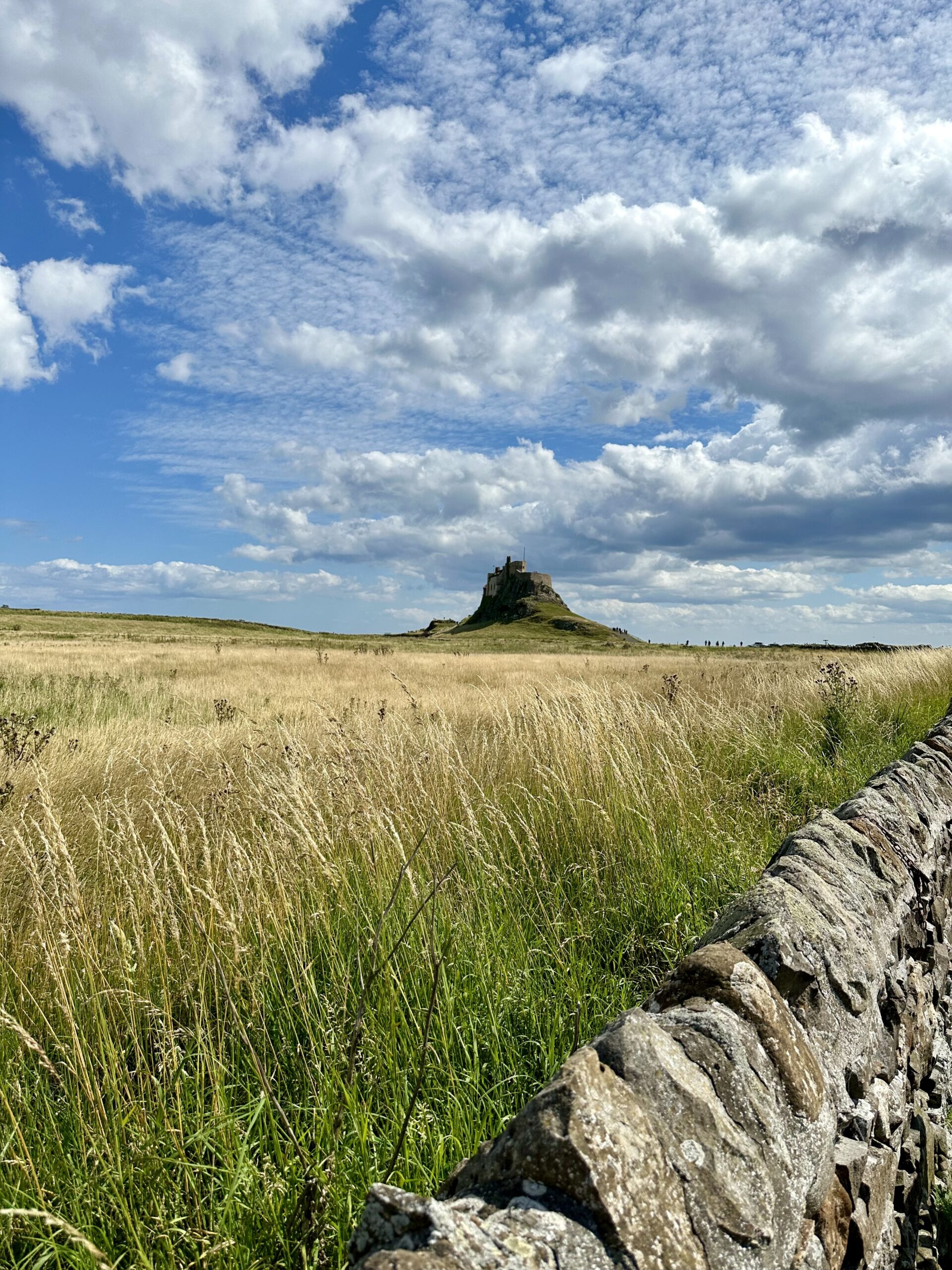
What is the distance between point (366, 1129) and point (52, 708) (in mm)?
14040

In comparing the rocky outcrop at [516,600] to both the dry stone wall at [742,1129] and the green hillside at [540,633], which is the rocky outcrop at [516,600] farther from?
the dry stone wall at [742,1129]

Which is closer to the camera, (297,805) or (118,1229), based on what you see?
(118,1229)

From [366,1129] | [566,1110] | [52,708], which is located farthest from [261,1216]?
[52,708]

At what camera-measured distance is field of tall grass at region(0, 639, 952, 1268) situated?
6.95 feet

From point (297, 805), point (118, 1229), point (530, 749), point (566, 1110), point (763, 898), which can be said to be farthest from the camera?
point (530, 749)

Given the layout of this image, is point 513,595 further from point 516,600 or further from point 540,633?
point 540,633

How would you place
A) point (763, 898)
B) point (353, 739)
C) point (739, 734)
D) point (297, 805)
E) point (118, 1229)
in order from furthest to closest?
point (739, 734), point (353, 739), point (297, 805), point (763, 898), point (118, 1229)

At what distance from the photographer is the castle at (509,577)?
370 ft

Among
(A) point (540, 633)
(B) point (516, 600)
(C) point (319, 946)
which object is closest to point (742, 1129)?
(C) point (319, 946)

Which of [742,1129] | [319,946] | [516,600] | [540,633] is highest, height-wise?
[516,600]

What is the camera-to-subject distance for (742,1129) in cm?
151

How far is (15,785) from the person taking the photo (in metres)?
6.68

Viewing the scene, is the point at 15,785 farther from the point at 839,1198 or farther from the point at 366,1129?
the point at 839,1198

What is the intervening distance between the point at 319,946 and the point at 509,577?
114847 mm
